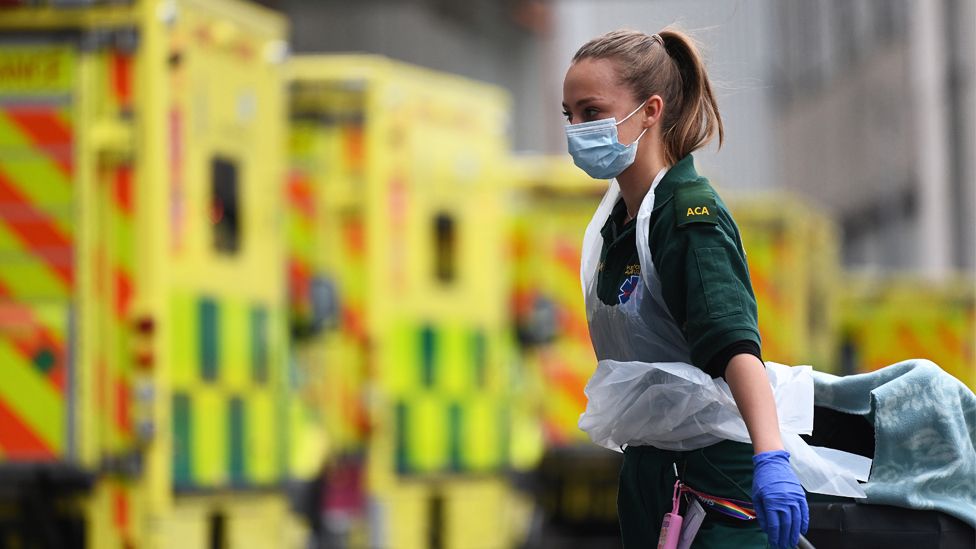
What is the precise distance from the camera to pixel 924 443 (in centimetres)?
365

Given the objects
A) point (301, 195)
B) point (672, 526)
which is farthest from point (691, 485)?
point (301, 195)

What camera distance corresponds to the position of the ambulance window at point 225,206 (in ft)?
25.4

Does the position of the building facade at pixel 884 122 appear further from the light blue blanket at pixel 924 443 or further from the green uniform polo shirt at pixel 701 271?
the green uniform polo shirt at pixel 701 271

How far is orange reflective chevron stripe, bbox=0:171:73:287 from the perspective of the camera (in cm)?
705

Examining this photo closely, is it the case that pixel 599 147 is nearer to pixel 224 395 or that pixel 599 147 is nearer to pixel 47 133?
pixel 47 133

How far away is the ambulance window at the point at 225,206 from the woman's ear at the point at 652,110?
4227 millimetres

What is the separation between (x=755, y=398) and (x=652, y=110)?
61 centimetres

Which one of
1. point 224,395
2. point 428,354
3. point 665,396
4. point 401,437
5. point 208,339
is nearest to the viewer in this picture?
point 665,396

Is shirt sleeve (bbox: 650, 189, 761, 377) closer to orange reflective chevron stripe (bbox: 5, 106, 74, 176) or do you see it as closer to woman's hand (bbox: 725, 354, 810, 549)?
woman's hand (bbox: 725, 354, 810, 549)

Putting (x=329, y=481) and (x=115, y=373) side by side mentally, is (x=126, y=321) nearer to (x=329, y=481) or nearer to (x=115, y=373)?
(x=115, y=373)

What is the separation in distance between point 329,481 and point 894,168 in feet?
121

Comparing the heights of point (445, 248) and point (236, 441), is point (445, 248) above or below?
above

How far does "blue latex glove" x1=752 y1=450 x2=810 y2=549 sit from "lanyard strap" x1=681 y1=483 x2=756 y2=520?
0.69 ft

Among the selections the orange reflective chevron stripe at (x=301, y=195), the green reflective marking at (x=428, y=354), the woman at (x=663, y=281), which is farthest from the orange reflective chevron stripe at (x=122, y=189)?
the woman at (x=663, y=281)
